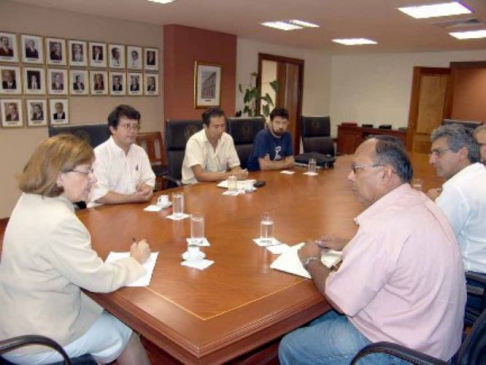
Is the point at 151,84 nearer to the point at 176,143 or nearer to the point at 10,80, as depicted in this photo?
the point at 10,80

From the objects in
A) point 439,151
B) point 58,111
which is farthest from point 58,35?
point 439,151

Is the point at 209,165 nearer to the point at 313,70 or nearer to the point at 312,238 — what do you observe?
the point at 312,238

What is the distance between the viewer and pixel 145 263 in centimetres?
161

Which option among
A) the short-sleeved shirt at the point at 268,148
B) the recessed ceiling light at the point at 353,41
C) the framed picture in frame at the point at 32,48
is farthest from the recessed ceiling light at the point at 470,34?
the framed picture in frame at the point at 32,48

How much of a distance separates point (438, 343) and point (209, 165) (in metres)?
2.52

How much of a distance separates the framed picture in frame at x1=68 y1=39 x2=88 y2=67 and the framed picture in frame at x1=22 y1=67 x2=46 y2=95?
0.37m

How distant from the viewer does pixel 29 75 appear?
4.55 metres

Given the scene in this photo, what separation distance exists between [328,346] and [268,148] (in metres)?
2.58

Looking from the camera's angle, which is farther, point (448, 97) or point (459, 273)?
point (448, 97)

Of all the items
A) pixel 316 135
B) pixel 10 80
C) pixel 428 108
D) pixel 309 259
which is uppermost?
pixel 10 80

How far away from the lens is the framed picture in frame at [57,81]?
473cm

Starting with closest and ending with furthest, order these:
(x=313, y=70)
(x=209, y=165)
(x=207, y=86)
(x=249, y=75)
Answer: (x=209, y=165) → (x=207, y=86) → (x=249, y=75) → (x=313, y=70)

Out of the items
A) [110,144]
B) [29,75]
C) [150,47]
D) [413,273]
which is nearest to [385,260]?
[413,273]

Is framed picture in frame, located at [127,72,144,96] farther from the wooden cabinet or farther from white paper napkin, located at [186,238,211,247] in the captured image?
the wooden cabinet
